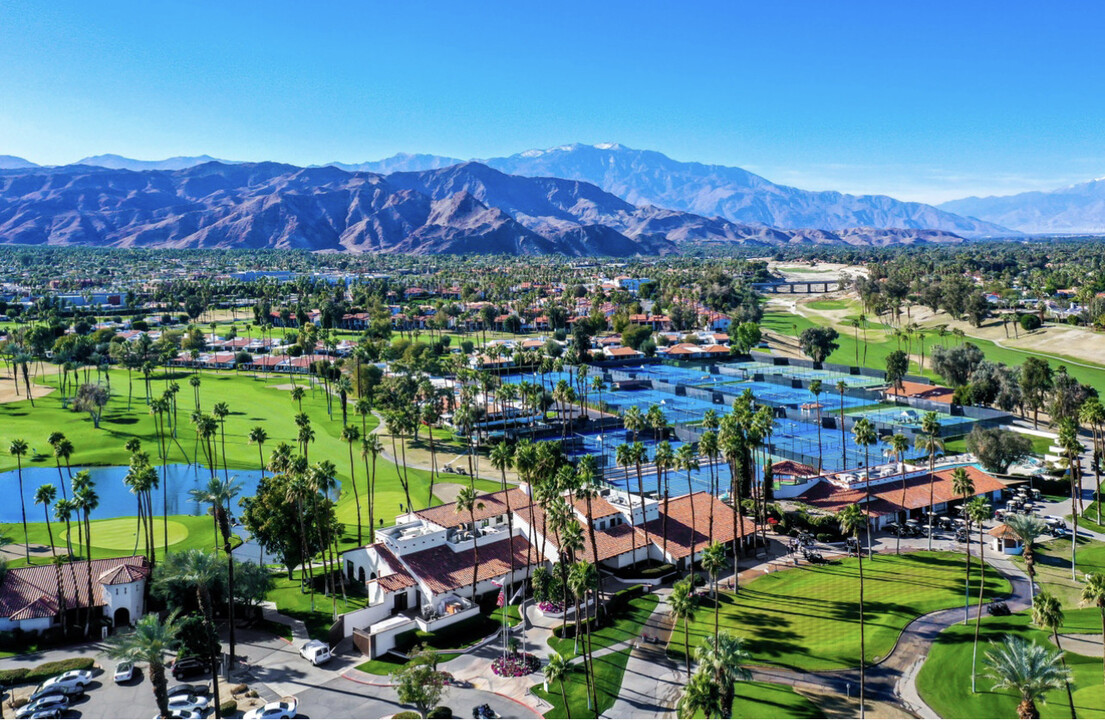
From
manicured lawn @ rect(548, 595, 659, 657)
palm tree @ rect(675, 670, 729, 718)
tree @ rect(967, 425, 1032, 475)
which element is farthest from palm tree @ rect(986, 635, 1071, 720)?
tree @ rect(967, 425, 1032, 475)

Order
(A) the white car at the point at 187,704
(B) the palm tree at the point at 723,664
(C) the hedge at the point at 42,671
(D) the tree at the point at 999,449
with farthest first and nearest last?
1. (D) the tree at the point at 999,449
2. (C) the hedge at the point at 42,671
3. (A) the white car at the point at 187,704
4. (B) the palm tree at the point at 723,664

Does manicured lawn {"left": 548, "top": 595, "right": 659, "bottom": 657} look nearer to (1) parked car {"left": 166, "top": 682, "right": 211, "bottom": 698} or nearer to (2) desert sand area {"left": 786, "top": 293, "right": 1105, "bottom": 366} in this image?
(1) parked car {"left": 166, "top": 682, "right": 211, "bottom": 698}

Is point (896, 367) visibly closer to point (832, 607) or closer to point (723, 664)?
point (832, 607)

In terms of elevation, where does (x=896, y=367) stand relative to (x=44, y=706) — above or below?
above

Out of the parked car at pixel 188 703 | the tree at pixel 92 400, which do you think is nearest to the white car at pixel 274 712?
the parked car at pixel 188 703

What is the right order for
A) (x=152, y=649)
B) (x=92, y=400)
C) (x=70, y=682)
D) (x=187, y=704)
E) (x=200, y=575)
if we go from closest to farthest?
1. (x=152, y=649)
2. (x=187, y=704)
3. (x=70, y=682)
4. (x=200, y=575)
5. (x=92, y=400)

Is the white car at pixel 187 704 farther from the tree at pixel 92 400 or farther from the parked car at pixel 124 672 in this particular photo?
the tree at pixel 92 400

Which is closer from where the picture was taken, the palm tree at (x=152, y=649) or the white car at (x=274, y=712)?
the palm tree at (x=152, y=649)

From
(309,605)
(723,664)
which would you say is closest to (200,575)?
(309,605)
